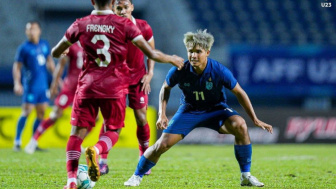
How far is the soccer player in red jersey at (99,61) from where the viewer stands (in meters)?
4.93

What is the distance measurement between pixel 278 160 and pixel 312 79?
7552 mm

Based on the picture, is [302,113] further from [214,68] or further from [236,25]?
[214,68]

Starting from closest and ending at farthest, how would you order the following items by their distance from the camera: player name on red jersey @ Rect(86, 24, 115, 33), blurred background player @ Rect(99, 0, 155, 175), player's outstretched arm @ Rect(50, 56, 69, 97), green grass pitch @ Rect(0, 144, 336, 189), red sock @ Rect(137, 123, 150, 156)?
player name on red jersey @ Rect(86, 24, 115, 33), green grass pitch @ Rect(0, 144, 336, 189), blurred background player @ Rect(99, 0, 155, 175), red sock @ Rect(137, 123, 150, 156), player's outstretched arm @ Rect(50, 56, 69, 97)

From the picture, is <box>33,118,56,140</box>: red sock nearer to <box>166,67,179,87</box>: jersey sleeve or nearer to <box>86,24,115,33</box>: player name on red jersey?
<box>166,67,179,87</box>: jersey sleeve

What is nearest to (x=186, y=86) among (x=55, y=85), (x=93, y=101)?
(x=93, y=101)

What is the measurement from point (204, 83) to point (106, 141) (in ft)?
4.07

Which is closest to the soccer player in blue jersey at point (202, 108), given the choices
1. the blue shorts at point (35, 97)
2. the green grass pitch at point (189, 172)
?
the green grass pitch at point (189, 172)

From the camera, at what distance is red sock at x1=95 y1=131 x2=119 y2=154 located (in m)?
5.00

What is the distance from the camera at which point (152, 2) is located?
19.7m

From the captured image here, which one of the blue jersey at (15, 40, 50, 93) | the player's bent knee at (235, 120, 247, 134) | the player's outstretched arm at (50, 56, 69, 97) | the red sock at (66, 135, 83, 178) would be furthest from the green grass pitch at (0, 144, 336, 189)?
the blue jersey at (15, 40, 50, 93)

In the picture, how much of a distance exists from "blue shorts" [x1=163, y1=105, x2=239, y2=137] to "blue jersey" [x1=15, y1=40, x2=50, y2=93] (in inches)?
220

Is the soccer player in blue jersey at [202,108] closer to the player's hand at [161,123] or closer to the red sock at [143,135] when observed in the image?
the player's hand at [161,123]

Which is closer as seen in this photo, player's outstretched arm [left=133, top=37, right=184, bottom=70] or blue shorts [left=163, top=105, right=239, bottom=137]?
player's outstretched arm [left=133, top=37, right=184, bottom=70]

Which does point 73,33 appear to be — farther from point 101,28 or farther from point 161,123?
point 161,123
